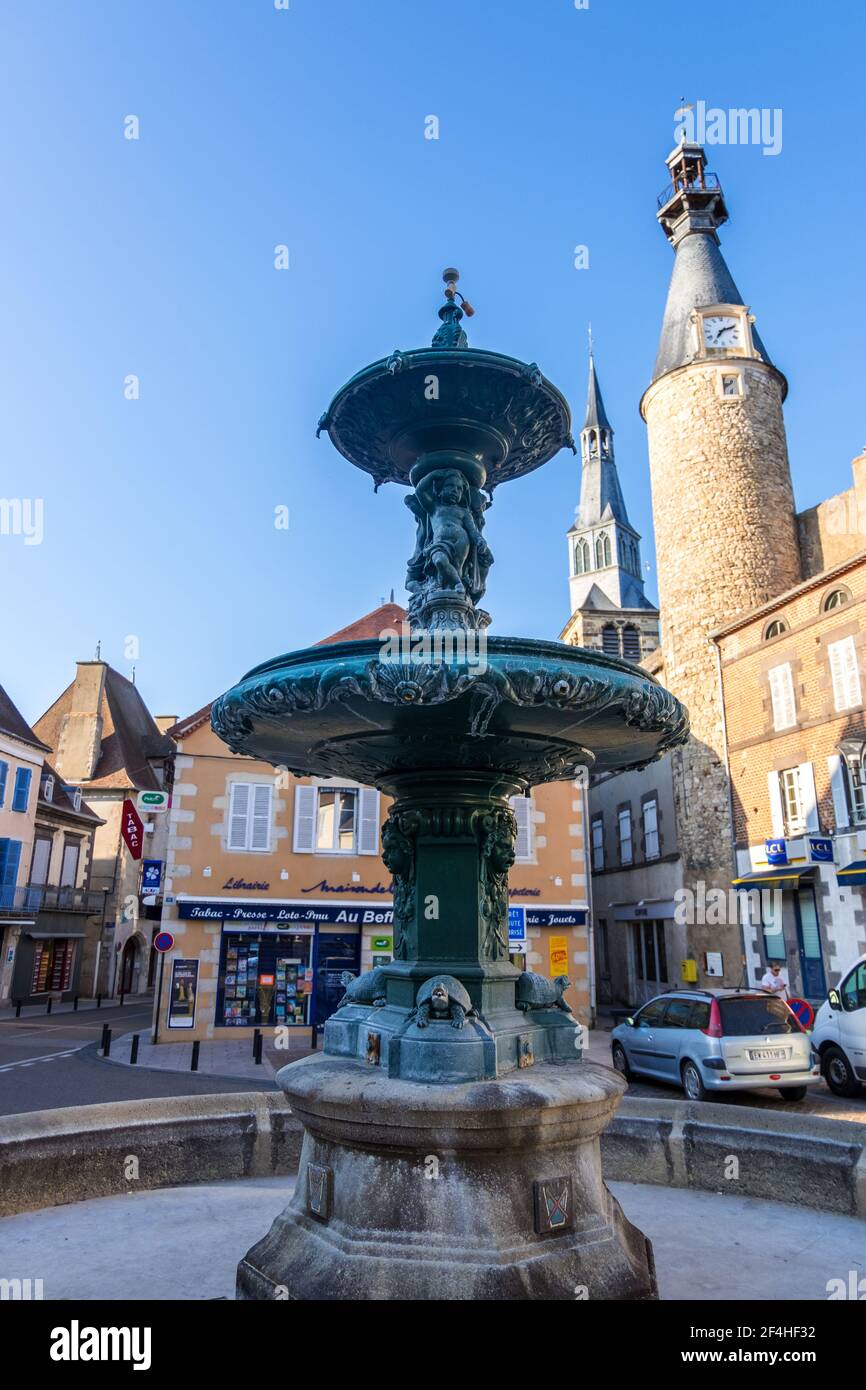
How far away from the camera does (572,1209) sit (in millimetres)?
3605

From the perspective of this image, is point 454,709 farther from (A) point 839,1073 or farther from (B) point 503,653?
(A) point 839,1073

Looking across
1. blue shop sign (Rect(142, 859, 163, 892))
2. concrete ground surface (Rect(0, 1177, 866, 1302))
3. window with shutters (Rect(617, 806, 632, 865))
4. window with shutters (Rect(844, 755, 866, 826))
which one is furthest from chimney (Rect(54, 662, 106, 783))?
concrete ground surface (Rect(0, 1177, 866, 1302))

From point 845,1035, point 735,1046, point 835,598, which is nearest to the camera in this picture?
point 735,1046

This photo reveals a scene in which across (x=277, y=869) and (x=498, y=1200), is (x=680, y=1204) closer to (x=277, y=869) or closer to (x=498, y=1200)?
(x=498, y=1200)

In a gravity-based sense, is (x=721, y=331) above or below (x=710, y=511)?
above

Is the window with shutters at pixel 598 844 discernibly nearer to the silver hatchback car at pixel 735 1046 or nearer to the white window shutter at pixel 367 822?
the white window shutter at pixel 367 822

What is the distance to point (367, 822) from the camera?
20062mm

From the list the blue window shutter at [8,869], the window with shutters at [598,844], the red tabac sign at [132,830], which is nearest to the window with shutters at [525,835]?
the red tabac sign at [132,830]

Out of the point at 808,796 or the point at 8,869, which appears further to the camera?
the point at 8,869

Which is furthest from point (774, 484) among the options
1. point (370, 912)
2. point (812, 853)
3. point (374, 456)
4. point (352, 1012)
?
point (352, 1012)

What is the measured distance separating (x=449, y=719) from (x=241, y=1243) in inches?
116

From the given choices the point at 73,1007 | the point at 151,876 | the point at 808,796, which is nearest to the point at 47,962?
the point at 73,1007

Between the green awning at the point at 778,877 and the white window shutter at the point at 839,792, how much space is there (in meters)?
1.26

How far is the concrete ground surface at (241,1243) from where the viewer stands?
3928 mm
